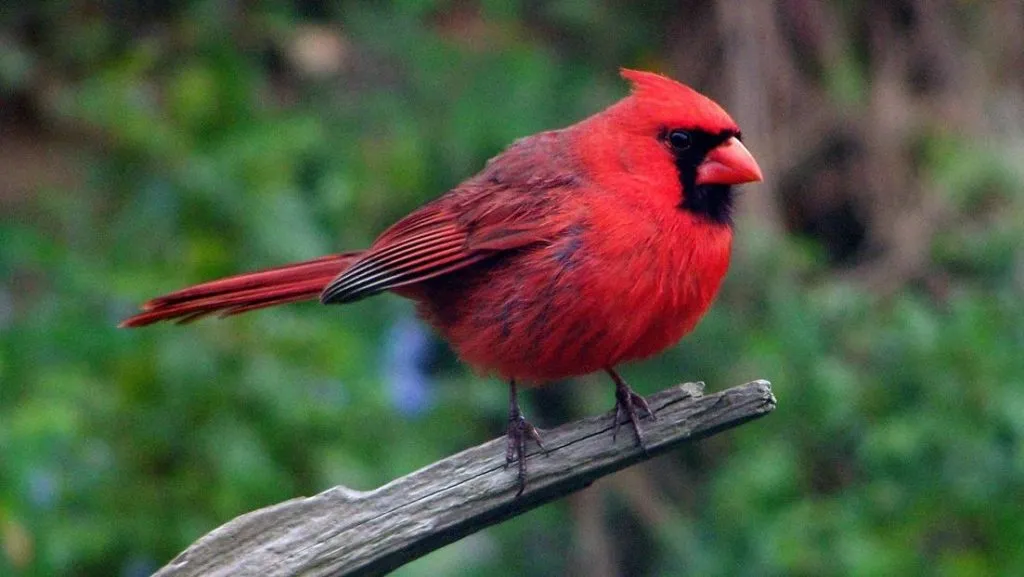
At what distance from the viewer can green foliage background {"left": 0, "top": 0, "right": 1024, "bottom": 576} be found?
4.03 m

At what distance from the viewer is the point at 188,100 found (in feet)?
14.8

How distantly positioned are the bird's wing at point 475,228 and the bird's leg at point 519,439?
14.5 inches

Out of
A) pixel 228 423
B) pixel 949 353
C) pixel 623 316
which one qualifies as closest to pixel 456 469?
pixel 623 316

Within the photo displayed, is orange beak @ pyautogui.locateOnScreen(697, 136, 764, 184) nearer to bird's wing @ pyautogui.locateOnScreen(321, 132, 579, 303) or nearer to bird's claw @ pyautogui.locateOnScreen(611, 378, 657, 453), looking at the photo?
bird's wing @ pyautogui.locateOnScreen(321, 132, 579, 303)

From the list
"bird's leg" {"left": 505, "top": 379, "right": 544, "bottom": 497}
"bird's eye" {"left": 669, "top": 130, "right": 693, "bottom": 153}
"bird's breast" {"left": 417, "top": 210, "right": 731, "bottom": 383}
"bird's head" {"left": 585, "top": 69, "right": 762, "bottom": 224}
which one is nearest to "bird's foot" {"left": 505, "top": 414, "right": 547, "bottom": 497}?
"bird's leg" {"left": 505, "top": 379, "right": 544, "bottom": 497}

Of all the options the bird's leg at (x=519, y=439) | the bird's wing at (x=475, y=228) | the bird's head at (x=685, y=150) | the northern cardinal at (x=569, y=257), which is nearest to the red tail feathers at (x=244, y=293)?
the northern cardinal at (x=569, y=257)

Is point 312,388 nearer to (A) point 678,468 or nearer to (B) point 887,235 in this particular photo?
(A) point 678,468

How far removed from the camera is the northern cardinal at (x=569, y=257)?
3104mm

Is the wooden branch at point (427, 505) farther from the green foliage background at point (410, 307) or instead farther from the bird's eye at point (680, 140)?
the green foliage background at point (410, 307)

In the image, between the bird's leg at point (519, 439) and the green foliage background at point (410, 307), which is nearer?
the bird's leg at point (519, 439)

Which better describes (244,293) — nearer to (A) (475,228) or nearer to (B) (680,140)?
(A) (475,228)

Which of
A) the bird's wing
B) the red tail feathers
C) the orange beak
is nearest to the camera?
the orange beak

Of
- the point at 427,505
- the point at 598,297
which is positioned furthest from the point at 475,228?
the point at 427,505

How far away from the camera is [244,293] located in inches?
138
